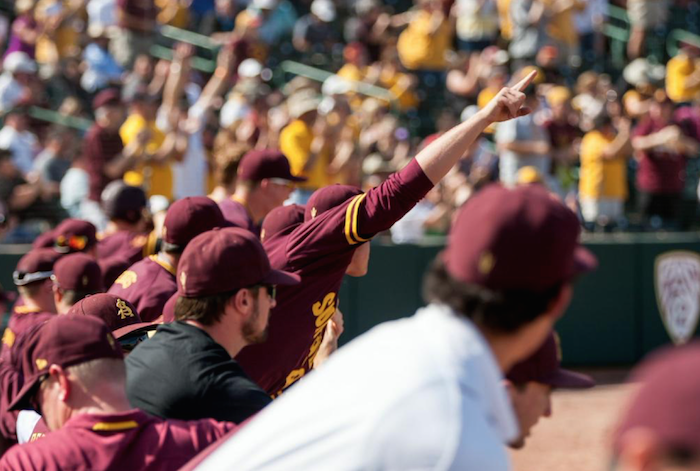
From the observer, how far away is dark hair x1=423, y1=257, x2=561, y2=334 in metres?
2.11

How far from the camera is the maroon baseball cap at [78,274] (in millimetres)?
5895

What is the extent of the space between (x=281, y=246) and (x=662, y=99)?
10.7 m

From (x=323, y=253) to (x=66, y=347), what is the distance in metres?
2.12

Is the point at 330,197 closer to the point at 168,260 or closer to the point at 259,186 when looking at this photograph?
the point at 168,260

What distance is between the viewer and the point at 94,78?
621 inches

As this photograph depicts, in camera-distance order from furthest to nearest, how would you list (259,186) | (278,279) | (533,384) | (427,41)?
(427,41), (259,186), (278,279), (533,384)

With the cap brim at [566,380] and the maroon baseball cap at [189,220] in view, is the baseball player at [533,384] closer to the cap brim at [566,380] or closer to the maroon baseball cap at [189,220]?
the cap brim at [566,380]

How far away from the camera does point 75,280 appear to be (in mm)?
5898

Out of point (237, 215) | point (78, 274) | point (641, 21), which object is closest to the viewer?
point (78, 274)

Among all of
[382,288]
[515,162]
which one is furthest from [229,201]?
[515,162]

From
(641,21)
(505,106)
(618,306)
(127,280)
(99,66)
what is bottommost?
(618,306)

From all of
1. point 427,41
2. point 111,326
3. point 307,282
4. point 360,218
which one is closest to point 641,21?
point 427,41

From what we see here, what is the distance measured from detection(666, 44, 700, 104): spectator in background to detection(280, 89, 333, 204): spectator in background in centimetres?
722

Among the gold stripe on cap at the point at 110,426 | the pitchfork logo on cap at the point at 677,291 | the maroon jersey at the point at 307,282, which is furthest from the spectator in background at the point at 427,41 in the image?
the gold stripe on cap at the point at 110,426
